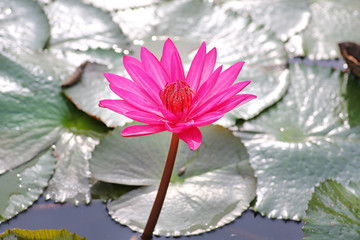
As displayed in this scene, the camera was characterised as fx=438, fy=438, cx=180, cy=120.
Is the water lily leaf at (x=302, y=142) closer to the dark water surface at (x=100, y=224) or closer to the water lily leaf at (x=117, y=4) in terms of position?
the dark water surface at (x=100, y=224)

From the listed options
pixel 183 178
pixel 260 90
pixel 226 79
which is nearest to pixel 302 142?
pixel 260 90

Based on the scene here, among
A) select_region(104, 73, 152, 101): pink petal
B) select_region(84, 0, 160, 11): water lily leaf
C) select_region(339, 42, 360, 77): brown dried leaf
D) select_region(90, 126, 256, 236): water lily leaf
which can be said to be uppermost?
select_region(84, 0, 160, 11): water lily leaf

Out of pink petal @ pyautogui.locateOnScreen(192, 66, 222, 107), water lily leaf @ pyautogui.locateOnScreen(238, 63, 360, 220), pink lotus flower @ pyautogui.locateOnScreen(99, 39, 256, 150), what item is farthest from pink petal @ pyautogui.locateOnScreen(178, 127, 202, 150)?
water lily leaf @ pyautogui.locateOnScreen(238, 63, 360, 220)

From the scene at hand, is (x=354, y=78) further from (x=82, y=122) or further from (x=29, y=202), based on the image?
(x=29, y=202)

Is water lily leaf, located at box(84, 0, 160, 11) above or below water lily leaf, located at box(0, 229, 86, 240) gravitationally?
above

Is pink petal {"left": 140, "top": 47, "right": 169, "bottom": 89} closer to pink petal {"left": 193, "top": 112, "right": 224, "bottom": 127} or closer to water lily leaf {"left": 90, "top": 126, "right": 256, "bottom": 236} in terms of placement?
pink petal {"left": 193, "top": 112, "right": 224, "bottom": 127}

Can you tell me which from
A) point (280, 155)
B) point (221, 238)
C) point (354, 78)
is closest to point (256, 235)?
point (221, 238)

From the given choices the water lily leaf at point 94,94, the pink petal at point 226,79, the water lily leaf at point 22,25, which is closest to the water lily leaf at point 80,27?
the water lily leaf at point 22,25

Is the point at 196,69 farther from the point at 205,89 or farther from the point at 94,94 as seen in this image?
the point at 94,94
